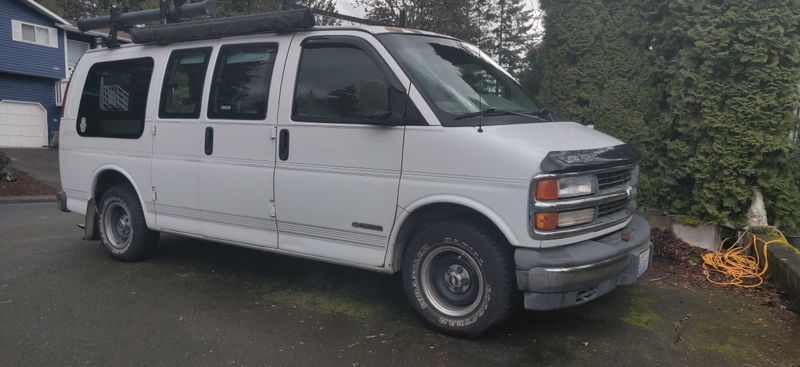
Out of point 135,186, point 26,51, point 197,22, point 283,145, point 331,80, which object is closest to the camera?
point 331,80

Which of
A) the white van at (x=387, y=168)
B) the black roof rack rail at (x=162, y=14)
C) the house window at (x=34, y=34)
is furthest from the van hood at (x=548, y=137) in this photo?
the house window at (x=34, y=34)

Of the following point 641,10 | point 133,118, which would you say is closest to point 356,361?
point 133,118

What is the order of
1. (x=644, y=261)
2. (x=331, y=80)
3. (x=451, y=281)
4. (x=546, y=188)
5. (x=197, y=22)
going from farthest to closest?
1. (x=197, y=22)
2. (x=331, y=80)
3. (x=644, y=261)
4. (x=451, y=281)
5. (x=546, y=188)

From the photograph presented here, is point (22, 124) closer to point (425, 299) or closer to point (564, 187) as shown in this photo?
point (425, 299)

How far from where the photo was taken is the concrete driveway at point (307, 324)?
3832 millimetres

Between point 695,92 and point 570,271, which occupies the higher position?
point 695,92

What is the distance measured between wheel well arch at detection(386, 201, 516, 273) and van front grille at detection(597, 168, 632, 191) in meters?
0.79

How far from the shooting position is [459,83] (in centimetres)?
446

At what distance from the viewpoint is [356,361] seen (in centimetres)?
375

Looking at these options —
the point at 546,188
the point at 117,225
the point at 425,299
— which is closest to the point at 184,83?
the point at 117,225

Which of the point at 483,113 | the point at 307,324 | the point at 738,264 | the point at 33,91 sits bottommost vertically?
the point at 307,324

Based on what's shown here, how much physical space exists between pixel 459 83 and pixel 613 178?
1.33 meters

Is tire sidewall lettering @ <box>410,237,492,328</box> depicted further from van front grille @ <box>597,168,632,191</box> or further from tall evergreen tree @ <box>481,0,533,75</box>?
tall evergreen tree @ <box>481,0,533,75</box>

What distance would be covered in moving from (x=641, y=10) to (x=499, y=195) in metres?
4.40
